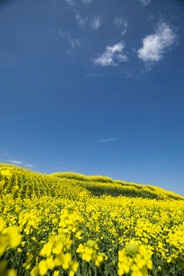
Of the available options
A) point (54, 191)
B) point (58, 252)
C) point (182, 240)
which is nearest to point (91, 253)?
point (58, 252)

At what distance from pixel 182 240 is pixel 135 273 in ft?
7.18

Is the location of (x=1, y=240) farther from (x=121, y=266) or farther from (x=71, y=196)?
(x=71, y=196)

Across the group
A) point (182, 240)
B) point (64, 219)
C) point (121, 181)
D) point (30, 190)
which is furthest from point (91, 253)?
point (121, 181)

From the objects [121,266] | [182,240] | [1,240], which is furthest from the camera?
[182,240]

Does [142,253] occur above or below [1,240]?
below

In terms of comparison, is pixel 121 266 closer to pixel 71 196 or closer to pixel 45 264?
pixel 45 264

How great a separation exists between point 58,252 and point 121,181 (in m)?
30.6

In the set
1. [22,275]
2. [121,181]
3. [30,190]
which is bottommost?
[22,275]

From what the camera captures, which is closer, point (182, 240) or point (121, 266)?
point (121, 266)

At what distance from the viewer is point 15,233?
3.43ft

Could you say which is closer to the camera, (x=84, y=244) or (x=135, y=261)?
(x=135, y=261)

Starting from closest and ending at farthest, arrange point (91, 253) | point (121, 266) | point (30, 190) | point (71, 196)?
point (121, 266) < point (91, 253) < point (30, 190) < point (71, 196)

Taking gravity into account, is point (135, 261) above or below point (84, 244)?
above

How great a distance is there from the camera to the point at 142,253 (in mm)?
1371
